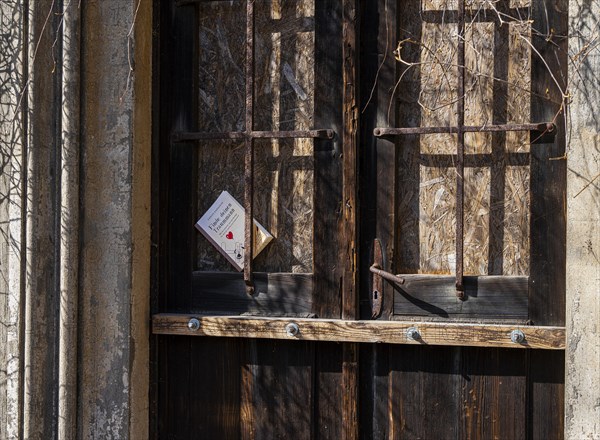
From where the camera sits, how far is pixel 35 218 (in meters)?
2.97

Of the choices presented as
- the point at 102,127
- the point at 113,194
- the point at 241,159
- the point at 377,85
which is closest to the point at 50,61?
the point at 102,127

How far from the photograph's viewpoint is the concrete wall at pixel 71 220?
9.77 ft

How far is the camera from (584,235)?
2.69m

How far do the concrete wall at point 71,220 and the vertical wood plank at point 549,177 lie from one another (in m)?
1.34

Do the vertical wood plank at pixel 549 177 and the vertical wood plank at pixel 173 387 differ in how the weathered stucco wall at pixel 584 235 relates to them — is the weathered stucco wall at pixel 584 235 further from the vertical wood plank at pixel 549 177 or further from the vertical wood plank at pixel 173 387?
the vertical wood plank at pixel 173 387

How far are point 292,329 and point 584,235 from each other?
99 centimetres

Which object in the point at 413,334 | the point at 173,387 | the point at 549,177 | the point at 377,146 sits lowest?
the point at 173,387

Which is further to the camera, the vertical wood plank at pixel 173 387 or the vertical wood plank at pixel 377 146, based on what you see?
the vertical wood plank at pixel 173 387

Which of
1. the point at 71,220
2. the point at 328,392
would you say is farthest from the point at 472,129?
the point at 71,220

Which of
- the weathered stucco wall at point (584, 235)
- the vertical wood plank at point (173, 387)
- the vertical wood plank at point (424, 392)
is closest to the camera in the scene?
the weathered stucco wall at point (584, 235)

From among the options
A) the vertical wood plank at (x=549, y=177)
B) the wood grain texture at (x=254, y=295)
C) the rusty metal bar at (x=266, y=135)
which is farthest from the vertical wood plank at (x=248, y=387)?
the vertical wood plank at (x=549, y=177)

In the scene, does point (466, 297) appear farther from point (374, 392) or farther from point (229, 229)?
point (229, 229)

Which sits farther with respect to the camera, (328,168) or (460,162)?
(328,168)

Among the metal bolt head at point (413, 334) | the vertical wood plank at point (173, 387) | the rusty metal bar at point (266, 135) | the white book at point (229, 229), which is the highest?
the rusty metal bar at point (266, 135)
